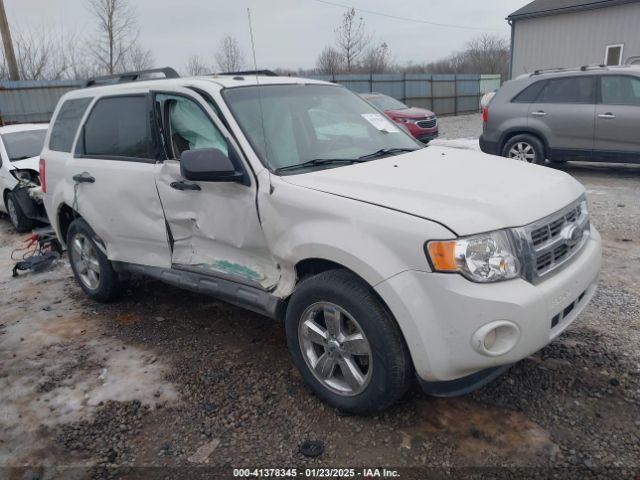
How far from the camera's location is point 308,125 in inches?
139

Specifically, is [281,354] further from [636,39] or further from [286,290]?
[636,39]

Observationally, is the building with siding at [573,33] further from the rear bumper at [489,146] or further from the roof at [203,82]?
the roof at [203,82]

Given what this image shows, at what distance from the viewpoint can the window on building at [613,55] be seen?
1870 centimetres

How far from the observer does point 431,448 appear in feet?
8.55

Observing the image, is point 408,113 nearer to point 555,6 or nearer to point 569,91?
point 569,91

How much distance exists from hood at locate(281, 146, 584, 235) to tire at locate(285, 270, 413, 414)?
48 centimetres

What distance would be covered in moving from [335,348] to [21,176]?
22.3ft

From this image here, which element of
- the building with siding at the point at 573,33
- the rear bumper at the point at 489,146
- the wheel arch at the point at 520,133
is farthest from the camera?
→ the building with siding at the point at 573,33

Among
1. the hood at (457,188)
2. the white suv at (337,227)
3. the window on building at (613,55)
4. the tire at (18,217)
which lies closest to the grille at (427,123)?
the window on building at (613,55)

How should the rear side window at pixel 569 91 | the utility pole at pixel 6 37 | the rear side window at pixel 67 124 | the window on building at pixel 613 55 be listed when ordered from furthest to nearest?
the window on building at pixel 613 55
the utility pole at pixel 6 37
the rear side window at pixel 569 91
the rear side window at pixel 67 124

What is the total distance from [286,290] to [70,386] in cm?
163

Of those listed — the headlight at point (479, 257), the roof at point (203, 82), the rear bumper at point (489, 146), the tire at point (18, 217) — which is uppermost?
the roof at point (203, 82)

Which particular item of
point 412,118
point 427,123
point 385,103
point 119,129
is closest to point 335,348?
point 119,129

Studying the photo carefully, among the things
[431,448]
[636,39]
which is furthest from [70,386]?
[636,39]
